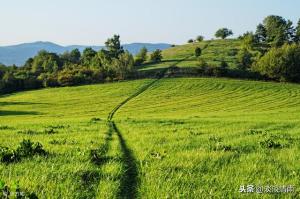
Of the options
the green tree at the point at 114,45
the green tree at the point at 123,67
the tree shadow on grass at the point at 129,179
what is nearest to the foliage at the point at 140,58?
the green tree at the point at 114,45

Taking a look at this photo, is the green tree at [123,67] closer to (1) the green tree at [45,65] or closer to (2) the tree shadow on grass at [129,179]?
(1) the green tree at [45,65]

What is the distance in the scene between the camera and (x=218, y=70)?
13888 centimetres

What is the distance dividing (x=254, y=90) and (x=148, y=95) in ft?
98.0

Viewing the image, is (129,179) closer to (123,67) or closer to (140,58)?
(123,67)

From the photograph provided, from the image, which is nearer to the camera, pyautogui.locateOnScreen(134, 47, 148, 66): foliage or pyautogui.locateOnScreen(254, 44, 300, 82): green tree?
pyautogui.locateOnScreen(254, 44, 300, 82): green tree

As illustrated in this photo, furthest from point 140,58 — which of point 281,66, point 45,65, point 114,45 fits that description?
point 281,66

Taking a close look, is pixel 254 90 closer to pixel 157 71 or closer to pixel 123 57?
pixel 157 71

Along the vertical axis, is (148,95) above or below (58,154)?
below

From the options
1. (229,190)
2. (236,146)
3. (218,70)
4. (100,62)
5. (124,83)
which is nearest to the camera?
(229,190)

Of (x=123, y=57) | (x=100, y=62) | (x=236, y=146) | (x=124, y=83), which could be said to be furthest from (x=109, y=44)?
(x=236, y=146)

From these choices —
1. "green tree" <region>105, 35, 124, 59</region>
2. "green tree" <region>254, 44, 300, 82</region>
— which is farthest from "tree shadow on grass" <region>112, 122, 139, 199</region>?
"green tree" <region>105, 35, 124, 59</region>

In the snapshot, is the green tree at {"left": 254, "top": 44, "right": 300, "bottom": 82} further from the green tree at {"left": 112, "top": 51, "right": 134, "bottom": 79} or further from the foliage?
the foliage

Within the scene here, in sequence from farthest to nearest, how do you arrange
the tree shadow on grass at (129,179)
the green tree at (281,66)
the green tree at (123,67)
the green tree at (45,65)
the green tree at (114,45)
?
the green tree at (114,45), the green tree at (45,65), the green tree at (123,67), the green tree at (281,66), the tree shadow on grass at (129,179)

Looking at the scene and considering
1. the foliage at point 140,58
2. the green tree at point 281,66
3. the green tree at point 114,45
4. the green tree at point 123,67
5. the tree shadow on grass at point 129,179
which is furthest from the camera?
the green tree at point 114,45
